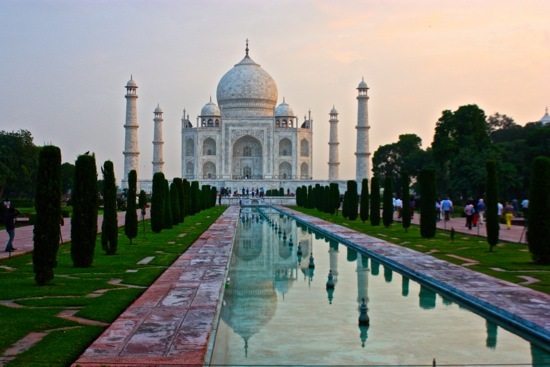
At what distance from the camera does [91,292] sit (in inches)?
258

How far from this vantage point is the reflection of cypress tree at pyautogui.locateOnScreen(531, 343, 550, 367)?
4.50 m

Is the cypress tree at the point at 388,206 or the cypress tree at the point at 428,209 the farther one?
the cypress tree at the point at 388,206

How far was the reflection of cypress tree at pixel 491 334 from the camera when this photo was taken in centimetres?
503

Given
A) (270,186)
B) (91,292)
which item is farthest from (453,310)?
(270,186)

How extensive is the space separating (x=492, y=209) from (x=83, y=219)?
5945 millimetres

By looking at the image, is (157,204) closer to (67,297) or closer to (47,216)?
(47,216)

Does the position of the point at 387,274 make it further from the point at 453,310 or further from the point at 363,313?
the point at 363,313

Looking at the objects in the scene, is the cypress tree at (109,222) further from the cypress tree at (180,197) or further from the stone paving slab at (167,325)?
the cypress tree at (180,197)

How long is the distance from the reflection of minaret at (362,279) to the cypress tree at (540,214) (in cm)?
213

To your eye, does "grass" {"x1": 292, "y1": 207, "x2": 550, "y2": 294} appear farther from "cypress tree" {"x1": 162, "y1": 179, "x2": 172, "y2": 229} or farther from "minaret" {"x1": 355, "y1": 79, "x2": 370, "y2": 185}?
"minaret" {"x1": 355, "y1": 79, "x2": 370, "y2": 185}

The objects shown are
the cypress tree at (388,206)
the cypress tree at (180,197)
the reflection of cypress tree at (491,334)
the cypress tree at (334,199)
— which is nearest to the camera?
the reflection of cypress tree at (491,334)

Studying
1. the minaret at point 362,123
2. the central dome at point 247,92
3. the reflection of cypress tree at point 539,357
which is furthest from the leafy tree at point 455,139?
the reflection of cypress tree at point 539,357

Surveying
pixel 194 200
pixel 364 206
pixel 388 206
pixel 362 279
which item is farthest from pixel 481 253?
pixel 194 200

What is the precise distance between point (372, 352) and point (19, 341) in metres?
2.30
